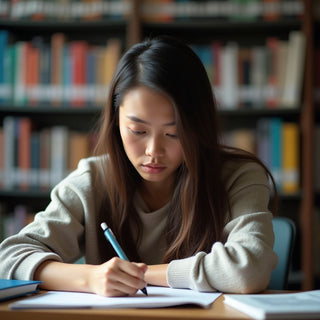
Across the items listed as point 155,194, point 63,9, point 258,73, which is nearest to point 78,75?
point 63,9

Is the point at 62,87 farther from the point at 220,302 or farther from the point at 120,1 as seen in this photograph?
the point at 220,302

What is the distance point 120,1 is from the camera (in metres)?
2.69

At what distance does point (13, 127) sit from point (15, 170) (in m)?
0.24

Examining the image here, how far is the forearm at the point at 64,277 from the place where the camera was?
986mm

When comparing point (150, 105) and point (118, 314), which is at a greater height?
point (150, 105)

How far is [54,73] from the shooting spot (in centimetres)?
271

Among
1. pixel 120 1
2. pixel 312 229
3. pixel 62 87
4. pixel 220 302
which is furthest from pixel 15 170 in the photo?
pixel 220 302

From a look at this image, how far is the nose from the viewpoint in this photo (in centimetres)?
119

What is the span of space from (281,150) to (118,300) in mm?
1872

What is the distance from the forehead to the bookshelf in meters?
1.46

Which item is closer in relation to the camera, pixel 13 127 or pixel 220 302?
A: pixel 220 302

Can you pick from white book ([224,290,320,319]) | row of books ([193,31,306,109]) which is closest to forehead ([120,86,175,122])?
white book ([224,290,320,319])

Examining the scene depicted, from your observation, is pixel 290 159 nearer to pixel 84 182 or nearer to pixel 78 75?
pixel 78 75

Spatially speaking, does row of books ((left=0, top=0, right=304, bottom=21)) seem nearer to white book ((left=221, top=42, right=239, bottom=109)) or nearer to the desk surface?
white book ((left=221, top=42, right=239, bottom=109))
